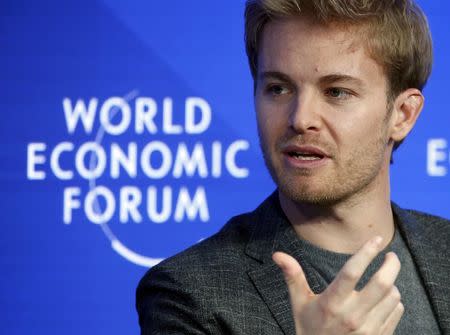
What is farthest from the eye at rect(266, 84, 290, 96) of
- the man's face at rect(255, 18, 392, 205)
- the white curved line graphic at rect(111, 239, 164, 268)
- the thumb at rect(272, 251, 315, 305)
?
the white curved line graphic at rect(111, 239, 164, 268)

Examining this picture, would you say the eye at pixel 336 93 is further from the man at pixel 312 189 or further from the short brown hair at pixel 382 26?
the short brown hair at pixel 382 26

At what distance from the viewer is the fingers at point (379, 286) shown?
156 centimetres

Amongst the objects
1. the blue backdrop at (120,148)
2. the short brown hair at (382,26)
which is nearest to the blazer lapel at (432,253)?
the short brown hair at (382,26)

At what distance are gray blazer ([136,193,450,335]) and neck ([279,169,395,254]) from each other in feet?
0.11

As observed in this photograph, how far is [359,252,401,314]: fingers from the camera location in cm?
Answer: 156

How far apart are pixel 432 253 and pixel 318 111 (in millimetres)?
498

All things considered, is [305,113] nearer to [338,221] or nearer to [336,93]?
[336,93]

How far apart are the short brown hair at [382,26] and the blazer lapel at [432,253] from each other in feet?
1.12

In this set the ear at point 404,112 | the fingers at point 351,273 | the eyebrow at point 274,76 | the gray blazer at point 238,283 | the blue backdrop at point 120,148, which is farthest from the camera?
the blue backdrop at point 120,148

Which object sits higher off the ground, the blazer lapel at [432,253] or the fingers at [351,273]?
the blazer lapel at [432,253]

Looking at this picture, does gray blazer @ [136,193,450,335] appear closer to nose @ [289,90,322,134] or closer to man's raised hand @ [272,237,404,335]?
nose @ [289,90,322,134]

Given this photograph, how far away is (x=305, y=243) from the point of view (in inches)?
85.1

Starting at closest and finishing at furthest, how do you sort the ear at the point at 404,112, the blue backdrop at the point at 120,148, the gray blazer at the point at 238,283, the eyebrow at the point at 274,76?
1. the gray blazer at the point at 238,283
2. the eyebrow at the point at 274,76
3. the ear at the point at 404,112
4. the blue backdrop at the point at 120,148

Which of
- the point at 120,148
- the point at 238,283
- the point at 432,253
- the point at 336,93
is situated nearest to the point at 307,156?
the point at 336,93
